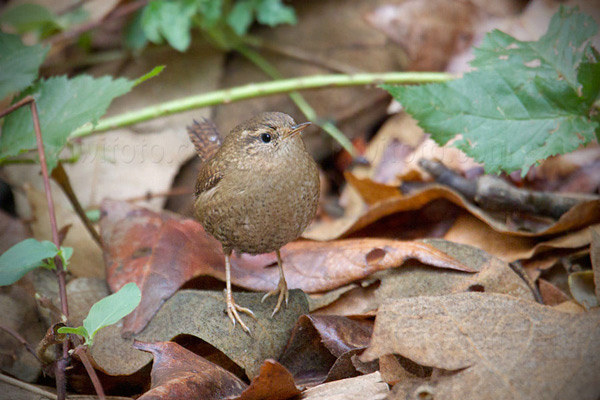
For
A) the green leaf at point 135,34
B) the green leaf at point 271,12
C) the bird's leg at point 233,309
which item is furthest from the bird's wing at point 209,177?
the green leaf at point 135,34

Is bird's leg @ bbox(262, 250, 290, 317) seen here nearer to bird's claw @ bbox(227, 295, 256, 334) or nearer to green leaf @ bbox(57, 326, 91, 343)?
bird's claw @ bbox(227, 295, 256, 334)

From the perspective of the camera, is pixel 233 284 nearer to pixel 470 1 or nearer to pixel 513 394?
pixel 513 394

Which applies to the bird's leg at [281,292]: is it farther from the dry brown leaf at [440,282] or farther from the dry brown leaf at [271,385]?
the dry brown leaf at [271,385]

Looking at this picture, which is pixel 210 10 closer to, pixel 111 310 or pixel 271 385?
pixel 111 310

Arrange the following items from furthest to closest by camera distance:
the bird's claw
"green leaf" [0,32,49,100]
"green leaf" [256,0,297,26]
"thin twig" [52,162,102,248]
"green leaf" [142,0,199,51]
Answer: "green leaf" [256,0,297,26] < "green leaf" [142,0,199,51] < "thin twig" [52,162,102,248] < "green leaf" [0,32,49,100] < the bird's claw

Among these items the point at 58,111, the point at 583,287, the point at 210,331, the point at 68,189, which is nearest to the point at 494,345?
the point at 583,287

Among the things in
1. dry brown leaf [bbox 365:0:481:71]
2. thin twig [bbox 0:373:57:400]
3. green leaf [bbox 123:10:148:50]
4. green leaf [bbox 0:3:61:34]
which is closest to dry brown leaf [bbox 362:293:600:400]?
thin twig [bbox 0:373:57:400]
